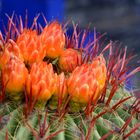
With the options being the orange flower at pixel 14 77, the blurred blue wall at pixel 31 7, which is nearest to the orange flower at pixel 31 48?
the orange flower at pixel 14 77

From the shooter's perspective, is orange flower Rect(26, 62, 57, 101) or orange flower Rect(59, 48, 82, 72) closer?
orange flower Rect(26, 62, 57, 101)

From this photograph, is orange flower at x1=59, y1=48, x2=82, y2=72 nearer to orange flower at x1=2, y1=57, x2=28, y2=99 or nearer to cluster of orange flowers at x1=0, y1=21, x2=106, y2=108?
cluster of orange flowers at x1=0, y1=21, x2=106, y2=108

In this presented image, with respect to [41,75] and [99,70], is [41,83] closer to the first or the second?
[41,75]

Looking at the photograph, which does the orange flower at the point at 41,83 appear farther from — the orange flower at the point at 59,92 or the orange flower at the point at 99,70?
Answer: the orange flower at the point at 99,70

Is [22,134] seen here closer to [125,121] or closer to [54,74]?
[54,74]

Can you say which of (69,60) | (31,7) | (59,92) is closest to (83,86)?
(59,92)

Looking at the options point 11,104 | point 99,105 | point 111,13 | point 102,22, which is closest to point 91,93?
point 99,105

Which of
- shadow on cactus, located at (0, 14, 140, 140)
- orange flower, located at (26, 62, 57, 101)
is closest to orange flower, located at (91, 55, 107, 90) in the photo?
shadow on cactus, located at (0, 14, 140, 140)
